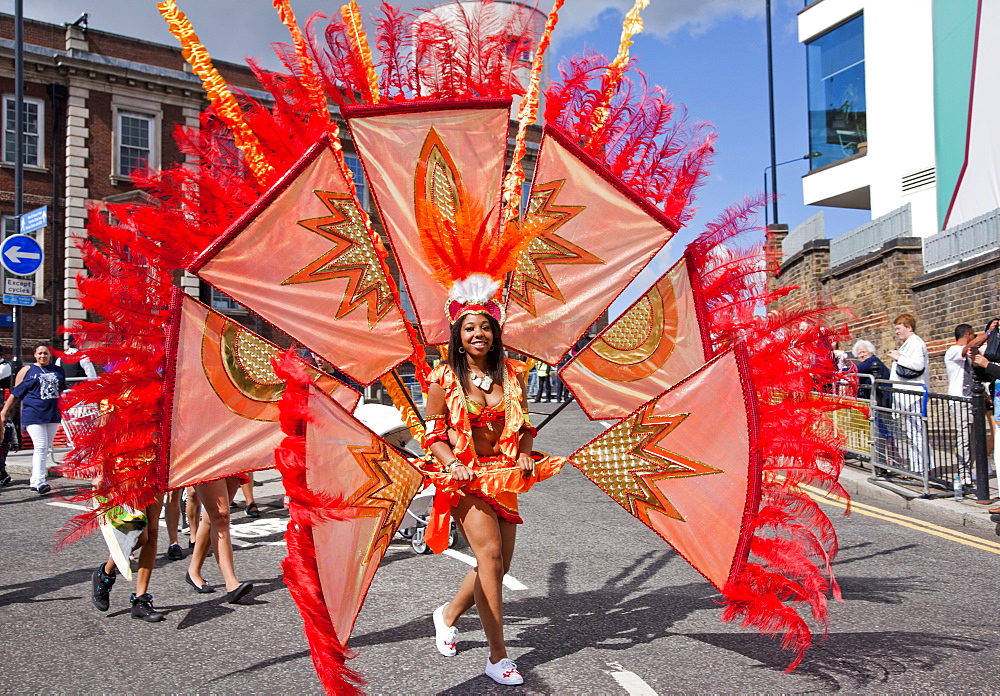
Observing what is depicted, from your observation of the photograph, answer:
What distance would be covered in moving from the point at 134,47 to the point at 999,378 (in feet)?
90.3

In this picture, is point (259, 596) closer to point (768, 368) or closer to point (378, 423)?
point (378, 423)

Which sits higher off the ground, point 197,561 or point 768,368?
point 768,368

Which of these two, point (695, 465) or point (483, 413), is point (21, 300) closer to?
point (483, 413)

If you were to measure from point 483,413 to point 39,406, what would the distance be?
8.48 m

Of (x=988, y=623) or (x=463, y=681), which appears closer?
(x=463, y=681)

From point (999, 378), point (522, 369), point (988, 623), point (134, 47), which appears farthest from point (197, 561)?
point (134, 47)

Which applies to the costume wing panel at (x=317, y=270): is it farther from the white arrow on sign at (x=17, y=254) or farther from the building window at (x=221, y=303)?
the white arrow on sign at (x=17, y=254)

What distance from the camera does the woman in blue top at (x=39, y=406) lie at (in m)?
10.5

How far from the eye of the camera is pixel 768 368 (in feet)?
14.7

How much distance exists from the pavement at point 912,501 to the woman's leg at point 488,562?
13.9 ft

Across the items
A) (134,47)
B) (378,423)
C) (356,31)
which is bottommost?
(378,423)

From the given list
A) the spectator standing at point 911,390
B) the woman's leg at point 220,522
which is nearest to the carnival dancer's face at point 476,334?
the woman's leg at point 220,522

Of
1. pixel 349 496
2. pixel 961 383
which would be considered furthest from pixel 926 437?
pixel 349 496

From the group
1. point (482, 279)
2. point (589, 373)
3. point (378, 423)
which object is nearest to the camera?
point (482, 279)
